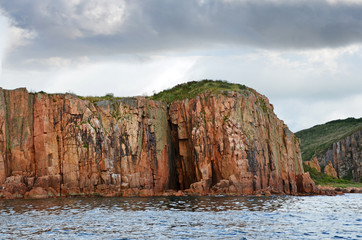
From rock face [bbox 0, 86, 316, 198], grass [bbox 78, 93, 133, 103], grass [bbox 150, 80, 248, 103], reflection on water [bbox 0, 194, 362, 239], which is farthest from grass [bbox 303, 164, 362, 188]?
reflection on water [bbox 0, 194, 362, 239]

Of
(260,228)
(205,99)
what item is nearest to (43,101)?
(205,99)

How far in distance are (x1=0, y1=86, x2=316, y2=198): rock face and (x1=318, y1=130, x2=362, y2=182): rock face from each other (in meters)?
91.1

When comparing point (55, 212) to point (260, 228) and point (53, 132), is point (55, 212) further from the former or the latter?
point (53, 132)

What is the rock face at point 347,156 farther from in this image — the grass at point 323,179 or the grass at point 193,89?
the grass at point 193,89

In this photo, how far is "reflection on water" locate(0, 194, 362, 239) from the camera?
3572cm

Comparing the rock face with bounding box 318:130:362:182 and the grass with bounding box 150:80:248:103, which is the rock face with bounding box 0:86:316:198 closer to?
the grass with bounding box 150:80:248:103

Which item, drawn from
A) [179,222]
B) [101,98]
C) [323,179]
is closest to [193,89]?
[101,98]

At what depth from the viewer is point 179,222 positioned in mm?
42656

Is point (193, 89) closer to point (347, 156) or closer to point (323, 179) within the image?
point (323, 179)

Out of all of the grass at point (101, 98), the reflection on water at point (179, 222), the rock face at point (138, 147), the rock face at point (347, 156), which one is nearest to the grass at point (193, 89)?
the rock face at point (138, 147)

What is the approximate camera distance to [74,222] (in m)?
41.8

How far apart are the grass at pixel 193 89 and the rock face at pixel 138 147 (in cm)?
373

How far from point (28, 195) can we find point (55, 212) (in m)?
26.5

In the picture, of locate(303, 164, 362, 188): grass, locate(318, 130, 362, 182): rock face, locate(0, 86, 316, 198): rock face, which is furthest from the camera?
locate(318, 130, 362, 182): rock face
